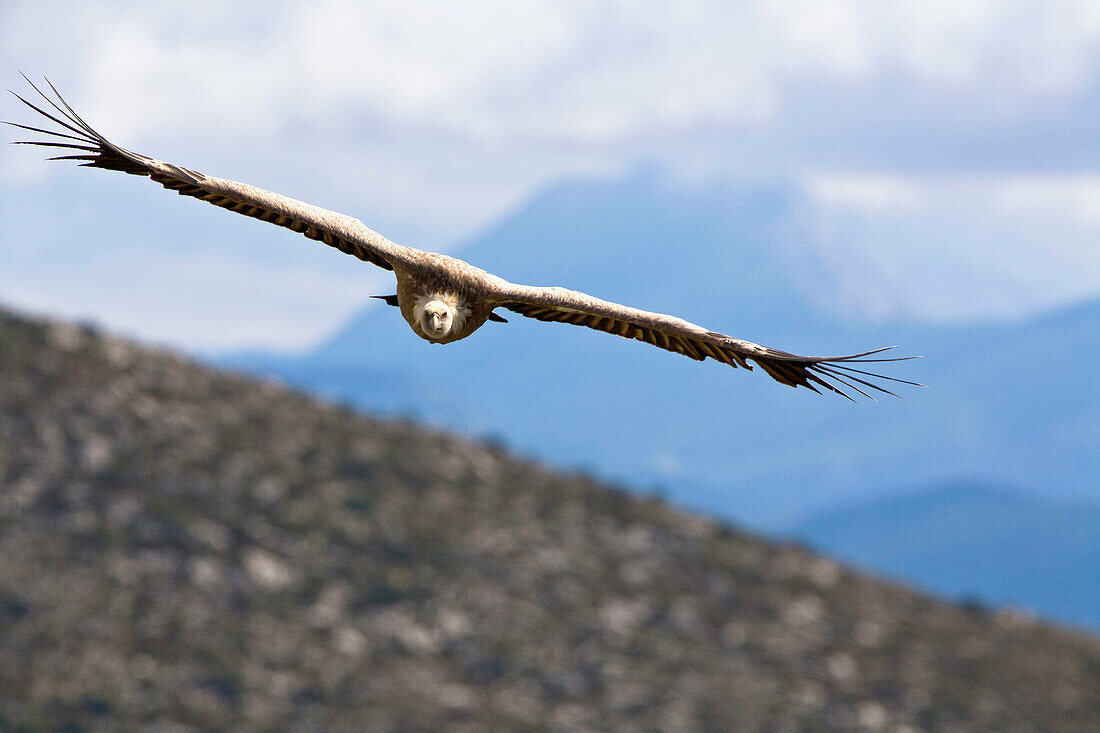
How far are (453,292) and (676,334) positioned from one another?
1.59 meters

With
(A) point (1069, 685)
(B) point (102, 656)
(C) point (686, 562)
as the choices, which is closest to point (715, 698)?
(C) point (686, 562)

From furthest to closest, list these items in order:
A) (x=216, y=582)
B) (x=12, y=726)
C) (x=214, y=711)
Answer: (x=216, y=582), (x=214, y=711), (x=12, y=726)

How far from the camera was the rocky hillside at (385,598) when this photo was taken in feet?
131

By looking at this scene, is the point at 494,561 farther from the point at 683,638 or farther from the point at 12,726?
the point at 12,726

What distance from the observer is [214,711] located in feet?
126

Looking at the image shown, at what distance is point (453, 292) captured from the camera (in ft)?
27.3

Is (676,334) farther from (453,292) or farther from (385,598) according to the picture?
(385,598)

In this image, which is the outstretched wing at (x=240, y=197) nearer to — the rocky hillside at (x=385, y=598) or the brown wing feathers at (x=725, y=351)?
the brown wing feathers at (x=725, y=351)

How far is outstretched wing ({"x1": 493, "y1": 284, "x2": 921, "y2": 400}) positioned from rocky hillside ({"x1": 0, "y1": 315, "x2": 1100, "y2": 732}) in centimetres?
3075

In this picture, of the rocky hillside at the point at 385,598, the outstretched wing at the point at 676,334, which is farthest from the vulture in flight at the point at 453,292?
the rocky hillside at the point at 385,598

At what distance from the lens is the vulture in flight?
8.38 meters

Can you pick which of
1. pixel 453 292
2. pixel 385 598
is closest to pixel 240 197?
pixel 453 292

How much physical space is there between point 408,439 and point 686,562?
11109 millimetres

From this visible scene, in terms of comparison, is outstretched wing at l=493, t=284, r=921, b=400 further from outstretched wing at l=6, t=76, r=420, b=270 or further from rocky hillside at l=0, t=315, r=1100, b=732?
rocky hillside at l=0, t=315, r=1100, b=732
